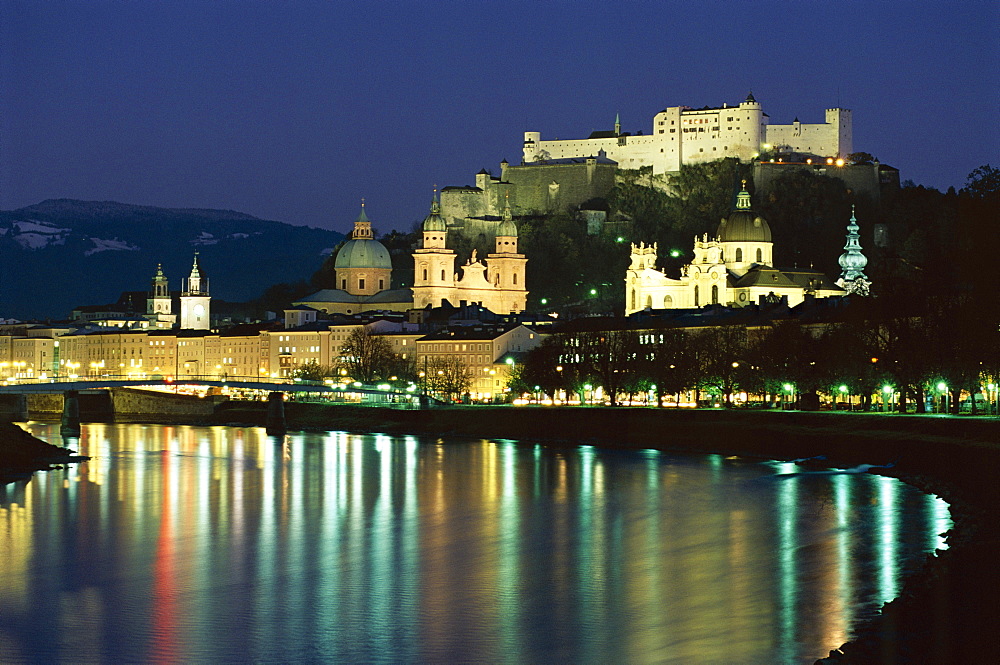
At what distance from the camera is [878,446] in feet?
133

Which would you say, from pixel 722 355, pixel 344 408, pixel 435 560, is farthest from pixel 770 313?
pixel 435 560

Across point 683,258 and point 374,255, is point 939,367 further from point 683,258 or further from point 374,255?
point 374,255

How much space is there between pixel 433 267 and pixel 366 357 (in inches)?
829

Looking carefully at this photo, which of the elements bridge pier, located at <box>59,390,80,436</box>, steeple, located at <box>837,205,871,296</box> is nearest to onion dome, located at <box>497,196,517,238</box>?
steeple, located at <box>837,205,871,296</box>

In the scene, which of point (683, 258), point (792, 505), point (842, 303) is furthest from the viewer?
point (683, 258)

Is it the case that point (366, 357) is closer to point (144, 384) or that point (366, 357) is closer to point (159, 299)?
point (144, 384)

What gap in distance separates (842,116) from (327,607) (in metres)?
92.3

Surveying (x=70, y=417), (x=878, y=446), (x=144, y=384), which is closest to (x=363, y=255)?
(x=144, y=384)

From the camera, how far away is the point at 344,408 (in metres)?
70.2

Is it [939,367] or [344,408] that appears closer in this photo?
[939,367]

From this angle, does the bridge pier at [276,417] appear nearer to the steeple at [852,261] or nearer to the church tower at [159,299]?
the steeple at [852,261]

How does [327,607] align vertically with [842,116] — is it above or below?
below

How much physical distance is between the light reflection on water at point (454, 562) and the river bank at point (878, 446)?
86 cm

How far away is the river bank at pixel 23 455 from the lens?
4226cm
